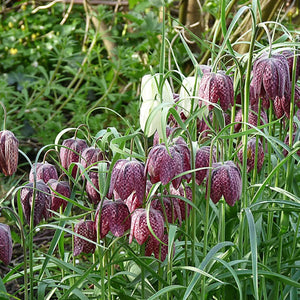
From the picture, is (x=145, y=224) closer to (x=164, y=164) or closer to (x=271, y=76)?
(x=164, y=164)

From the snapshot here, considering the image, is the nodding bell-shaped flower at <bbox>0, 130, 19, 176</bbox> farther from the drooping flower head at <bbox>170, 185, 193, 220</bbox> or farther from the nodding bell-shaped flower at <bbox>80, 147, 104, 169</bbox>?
the drooping flower head at <bbox>170, 185, 193, 220</bbox>

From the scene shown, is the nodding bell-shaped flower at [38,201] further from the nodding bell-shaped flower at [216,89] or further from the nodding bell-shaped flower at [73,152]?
the nodding bell-shaped flower at [216,89]

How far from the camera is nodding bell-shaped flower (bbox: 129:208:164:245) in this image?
3.81ft

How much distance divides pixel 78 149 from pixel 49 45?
2888 mm

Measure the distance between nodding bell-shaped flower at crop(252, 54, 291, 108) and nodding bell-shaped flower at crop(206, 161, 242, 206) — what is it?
21 centimetres

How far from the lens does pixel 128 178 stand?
45.4 inches

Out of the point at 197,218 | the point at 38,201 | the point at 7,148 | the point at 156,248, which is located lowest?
the point at 197,218

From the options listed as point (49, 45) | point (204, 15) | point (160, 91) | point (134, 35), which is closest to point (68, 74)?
point (49, 45)

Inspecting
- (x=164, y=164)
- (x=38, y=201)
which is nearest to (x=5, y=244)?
(x=38, y=201)

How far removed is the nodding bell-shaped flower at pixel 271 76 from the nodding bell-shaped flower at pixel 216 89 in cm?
7

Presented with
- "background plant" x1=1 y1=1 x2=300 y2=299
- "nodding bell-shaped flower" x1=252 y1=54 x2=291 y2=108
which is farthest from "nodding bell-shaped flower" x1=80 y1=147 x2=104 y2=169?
"nodding bell-shaped flower" x1=252 y1=54 x2=291 y2=108

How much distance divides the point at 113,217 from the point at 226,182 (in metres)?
0.25

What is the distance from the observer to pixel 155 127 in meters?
1.24

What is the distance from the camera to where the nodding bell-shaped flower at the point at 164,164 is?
1.13 metres
